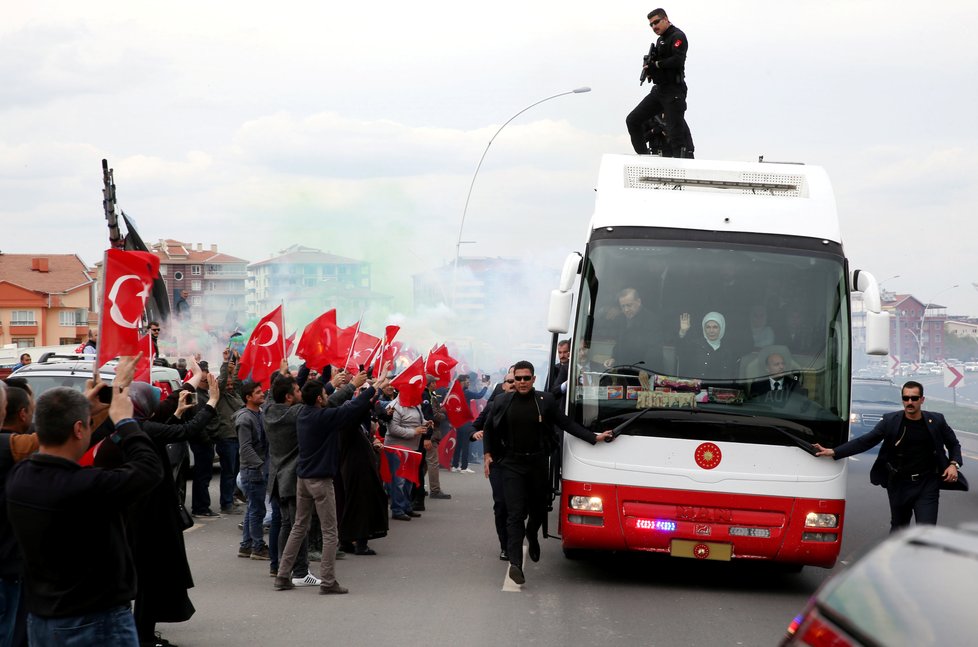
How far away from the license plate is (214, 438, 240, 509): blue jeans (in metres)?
7.15

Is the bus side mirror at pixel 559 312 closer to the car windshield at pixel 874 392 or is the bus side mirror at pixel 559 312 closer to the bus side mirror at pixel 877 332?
the bus side mirror at pixel 877 332

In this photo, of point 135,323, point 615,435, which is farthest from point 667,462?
point 135,323

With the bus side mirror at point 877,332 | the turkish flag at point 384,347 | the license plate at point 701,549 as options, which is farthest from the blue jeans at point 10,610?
the turkish flag at point 384,347

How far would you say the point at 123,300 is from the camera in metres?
8.02

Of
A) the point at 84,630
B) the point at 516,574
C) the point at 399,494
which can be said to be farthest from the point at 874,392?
the point at 84,630

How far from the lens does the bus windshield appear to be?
980 cm

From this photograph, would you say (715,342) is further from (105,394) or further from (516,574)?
(105,394)

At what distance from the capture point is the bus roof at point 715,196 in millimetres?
10477

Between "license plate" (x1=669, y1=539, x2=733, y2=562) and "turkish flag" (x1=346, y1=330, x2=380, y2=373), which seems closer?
"license plate" (x1=669, y1=539, x2=733, y2=562)

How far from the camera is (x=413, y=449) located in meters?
14.8

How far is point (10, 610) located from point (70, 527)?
1.27 metres

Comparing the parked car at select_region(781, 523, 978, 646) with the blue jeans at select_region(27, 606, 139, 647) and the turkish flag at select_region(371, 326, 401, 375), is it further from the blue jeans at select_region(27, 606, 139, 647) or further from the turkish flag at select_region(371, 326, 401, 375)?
the turkish flag at select_region(371, 326, 401, 375)

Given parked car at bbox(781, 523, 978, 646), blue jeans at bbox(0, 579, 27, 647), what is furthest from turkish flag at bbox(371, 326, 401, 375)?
parked car at bbox(781, 523, 978, 646)

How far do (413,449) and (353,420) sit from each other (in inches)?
199
